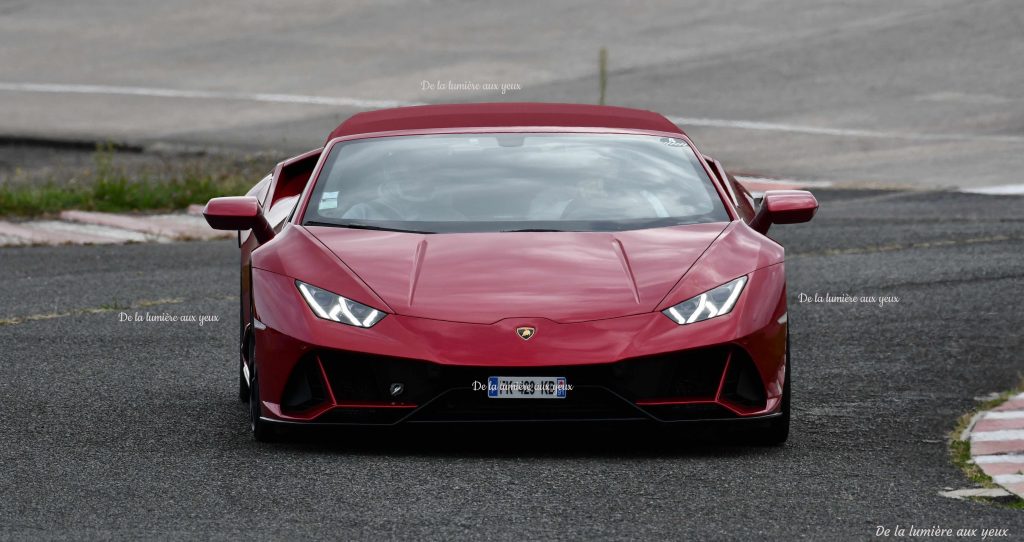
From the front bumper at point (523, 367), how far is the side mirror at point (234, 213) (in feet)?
2.32

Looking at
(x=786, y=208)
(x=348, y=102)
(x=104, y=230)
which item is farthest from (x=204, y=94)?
(x=786, y=208)

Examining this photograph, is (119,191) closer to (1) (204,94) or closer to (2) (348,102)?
(2) (348,102)

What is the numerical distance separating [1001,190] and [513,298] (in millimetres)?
11702

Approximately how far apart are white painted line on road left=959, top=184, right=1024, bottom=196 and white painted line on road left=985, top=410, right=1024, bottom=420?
31.3ft

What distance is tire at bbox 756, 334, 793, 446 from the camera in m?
6.92

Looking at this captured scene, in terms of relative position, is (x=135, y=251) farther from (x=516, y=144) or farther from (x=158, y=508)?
(x=158, y=508)

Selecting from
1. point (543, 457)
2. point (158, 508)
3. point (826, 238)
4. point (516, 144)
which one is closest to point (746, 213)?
point (516, 144)

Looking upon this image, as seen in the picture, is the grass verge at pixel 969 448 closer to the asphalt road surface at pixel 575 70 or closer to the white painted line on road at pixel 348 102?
the asphalt road surface at pixel 575 70

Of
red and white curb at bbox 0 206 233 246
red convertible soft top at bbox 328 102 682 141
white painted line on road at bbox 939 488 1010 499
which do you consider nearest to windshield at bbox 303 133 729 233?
red convertible soft top at bbox 328 102 682 141

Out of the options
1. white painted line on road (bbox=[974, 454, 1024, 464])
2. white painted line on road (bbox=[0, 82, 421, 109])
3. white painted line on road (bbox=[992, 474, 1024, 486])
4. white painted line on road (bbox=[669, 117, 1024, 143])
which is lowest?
white painted line on road (bbox=[0, 82, 421, 109])

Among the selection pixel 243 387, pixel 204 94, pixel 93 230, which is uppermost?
pixel 243 387

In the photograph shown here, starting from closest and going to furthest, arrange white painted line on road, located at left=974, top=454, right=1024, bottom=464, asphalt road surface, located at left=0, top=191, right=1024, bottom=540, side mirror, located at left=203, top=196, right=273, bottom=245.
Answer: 1. asphalt road surface, located at left=0, top=191, right=1024, bottom=540
2. white painted line on road, located at left=974, top=454, right=1024, bottom=464
3. side mirror, located at left=203, top=196, right=273, bottom=245

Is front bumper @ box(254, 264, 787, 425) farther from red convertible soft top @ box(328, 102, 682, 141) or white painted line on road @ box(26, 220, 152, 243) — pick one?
white painted line on road @ box(26, 220, 152, 243)

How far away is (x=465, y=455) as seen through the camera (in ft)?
22.4
